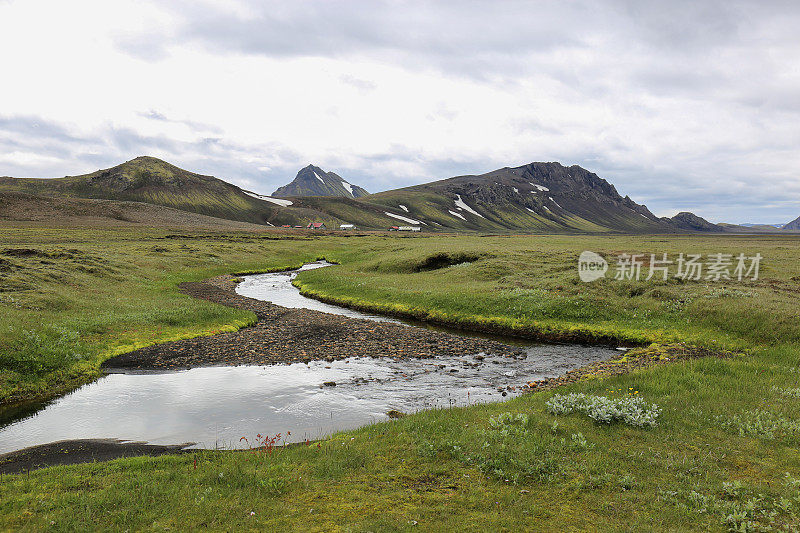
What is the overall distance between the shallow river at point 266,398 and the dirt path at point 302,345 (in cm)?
143

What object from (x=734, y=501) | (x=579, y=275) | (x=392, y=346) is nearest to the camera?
(x=734, y=501)

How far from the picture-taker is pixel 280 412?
1866 cm

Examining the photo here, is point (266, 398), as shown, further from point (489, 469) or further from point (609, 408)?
point (609, 408)

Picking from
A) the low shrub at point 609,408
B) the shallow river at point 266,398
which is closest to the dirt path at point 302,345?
the shallow river at point 266,398

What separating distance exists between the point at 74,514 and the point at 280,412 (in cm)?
961

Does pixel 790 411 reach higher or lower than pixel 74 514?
higher

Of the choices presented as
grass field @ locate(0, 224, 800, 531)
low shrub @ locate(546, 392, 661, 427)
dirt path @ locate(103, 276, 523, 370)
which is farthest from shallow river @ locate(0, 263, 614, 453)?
low shrub @ locate(546, 392, 661, 427)

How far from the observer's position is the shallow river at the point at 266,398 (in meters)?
16.6

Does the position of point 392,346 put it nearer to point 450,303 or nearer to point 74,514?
point 450,303

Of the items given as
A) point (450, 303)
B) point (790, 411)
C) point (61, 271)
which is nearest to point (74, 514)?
point (790, 411)

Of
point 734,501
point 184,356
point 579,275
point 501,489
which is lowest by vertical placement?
point 184,356

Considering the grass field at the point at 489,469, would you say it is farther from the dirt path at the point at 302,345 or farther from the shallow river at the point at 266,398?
the dirt path at the point at 302,345

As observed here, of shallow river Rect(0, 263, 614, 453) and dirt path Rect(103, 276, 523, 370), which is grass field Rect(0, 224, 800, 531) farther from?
dirt path Rect(103, 276, 523, 370)

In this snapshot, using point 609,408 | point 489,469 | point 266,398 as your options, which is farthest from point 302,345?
point 609,408
